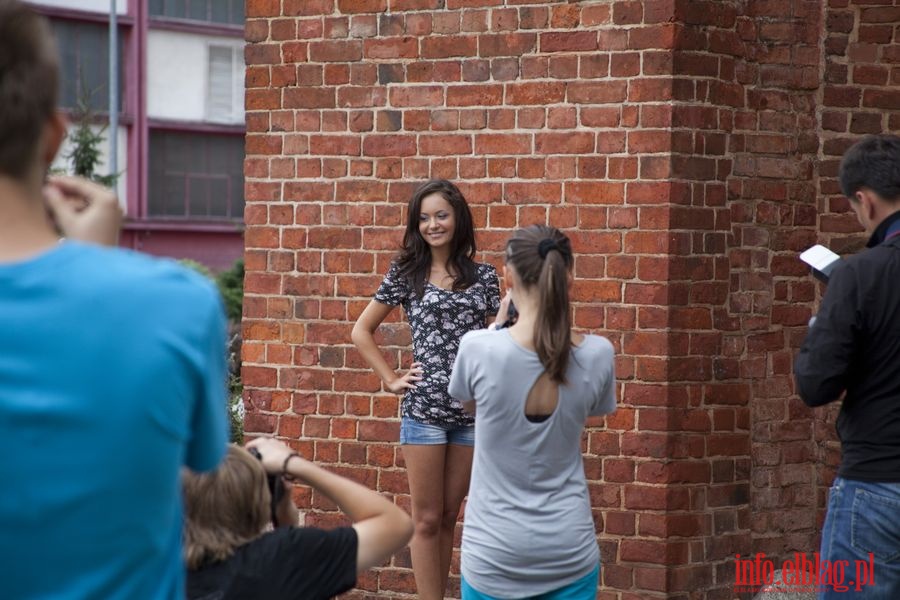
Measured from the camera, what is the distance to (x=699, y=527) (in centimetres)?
588

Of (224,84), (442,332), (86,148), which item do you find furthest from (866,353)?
(224,84)

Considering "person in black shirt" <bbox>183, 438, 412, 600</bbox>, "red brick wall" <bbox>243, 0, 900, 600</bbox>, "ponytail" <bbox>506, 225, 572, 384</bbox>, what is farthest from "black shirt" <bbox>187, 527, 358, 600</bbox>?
"red brick wall" <bbox>243, 0, 900, 600</bbox>

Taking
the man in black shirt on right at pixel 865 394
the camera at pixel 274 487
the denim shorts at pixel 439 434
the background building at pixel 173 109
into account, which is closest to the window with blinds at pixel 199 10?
the background building at pixel 173 109

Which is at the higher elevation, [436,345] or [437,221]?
[437,221]

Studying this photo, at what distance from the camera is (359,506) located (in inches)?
116

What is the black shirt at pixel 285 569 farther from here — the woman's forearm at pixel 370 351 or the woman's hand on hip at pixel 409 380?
the woman's forearm at pixel 370 351

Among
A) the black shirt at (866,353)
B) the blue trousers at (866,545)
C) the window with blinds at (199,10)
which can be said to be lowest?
the blue trousers at (866,545)

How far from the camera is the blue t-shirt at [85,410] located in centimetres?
163

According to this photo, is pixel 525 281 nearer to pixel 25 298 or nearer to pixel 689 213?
pixel 689 213

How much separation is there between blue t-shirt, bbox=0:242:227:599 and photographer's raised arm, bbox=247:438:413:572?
1203 mm

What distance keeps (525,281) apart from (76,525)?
2550 millimetres

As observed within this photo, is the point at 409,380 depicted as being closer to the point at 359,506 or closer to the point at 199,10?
the point at 359,506

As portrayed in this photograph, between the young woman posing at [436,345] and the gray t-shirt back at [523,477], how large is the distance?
159 centimetres

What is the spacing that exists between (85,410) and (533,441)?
7.99ft
